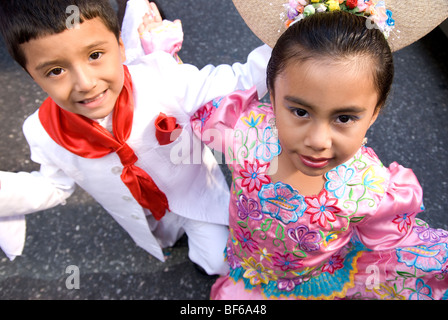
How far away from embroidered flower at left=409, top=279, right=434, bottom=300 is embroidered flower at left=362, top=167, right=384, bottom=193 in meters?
0.27

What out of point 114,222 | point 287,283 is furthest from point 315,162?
point 114,222

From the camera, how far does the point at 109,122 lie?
94 centimetres

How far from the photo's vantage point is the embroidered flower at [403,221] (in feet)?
Result: 2.65

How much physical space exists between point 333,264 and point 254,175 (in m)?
0.34

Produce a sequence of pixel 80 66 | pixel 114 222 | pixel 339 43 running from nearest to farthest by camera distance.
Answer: pixel 339 43 < pixel 80 66 < pixel 114 222

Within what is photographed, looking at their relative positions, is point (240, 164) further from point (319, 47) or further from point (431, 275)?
point (431, 275)

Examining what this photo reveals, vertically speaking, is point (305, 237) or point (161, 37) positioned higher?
point (161, 37)

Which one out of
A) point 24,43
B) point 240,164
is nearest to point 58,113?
point 24,43

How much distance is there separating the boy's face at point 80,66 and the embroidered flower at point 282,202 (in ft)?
1.31

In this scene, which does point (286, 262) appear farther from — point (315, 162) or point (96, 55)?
point (96, 55)

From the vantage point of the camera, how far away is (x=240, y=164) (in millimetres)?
858

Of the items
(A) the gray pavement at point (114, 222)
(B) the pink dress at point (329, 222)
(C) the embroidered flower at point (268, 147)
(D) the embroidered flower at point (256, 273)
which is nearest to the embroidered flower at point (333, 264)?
(B) the pink dress at point (329, 222)

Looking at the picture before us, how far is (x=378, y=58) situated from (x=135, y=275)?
1.03 m

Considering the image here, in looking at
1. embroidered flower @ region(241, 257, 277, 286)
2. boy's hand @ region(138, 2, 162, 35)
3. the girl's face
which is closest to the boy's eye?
the girl's face
